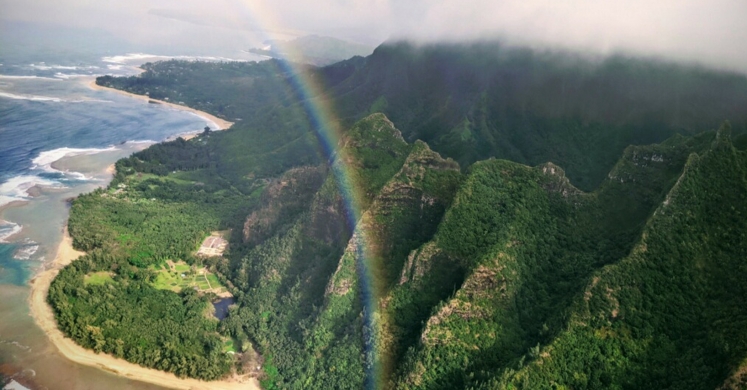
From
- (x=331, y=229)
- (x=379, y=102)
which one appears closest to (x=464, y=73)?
(x=379, y=102)

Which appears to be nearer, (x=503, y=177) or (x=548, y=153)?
(x=503, y=177)

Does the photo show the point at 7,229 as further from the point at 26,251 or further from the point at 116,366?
the point at 116,366

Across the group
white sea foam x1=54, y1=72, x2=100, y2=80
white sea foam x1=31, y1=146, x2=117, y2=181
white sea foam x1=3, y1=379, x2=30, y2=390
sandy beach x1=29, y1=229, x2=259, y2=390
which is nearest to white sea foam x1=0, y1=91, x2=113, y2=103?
white sea foam x1=54, y1=72, x2=100, y2=80

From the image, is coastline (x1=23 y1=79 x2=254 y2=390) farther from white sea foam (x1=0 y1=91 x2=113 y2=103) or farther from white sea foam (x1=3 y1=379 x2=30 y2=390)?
white sea foam (x1=0 y1=91 x2=113 y2=103)

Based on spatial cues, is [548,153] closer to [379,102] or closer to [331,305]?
[379,102]

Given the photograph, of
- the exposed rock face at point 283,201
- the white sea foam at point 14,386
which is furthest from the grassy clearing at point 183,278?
the white sea foam at point 14,386

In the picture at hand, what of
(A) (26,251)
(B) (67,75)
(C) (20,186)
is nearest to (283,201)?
(A) (26,251)
